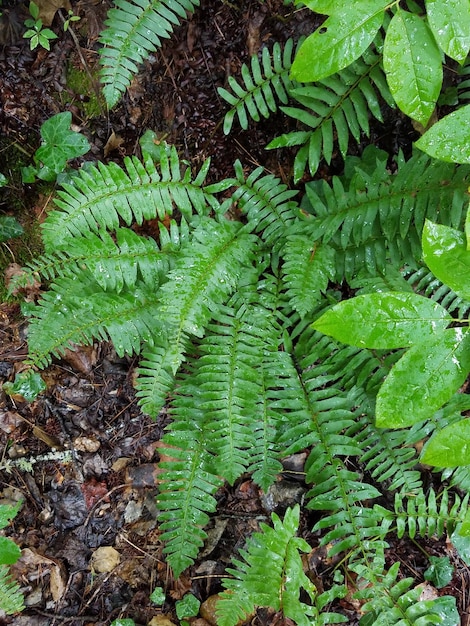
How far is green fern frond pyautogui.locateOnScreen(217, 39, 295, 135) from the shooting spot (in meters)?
3.23

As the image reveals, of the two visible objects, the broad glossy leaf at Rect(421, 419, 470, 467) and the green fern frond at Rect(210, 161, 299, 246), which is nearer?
the broad glossy leaf at Rect(421, 419, 470, 467)

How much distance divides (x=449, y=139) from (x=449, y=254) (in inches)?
21.5

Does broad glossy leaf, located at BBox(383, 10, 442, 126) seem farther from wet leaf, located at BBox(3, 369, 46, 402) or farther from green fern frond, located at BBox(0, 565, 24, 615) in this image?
green fern frond, located at BBox(0, 565, 24, 615)

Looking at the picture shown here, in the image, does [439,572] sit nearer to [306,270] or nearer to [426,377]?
[306,270]

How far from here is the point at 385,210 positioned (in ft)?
10.0

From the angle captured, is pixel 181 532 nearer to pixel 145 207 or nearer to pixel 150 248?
pixel 150 248

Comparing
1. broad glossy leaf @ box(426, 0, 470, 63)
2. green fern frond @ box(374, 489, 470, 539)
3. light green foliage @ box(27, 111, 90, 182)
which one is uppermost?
light green foliage @ box(27, 111, 90, 182)

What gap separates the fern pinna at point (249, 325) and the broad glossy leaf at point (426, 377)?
138cm

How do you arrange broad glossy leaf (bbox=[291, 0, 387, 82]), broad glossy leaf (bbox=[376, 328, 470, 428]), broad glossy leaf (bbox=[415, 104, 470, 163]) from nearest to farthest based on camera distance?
broad glossy leaf (bbox=[376, 328, 470, 428]), broad glossy leaf (bbox=[415, 104, 470, 163]), broad glossy leaf (bbox=[291, 0, 387, 82])

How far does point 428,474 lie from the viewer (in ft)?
11.5

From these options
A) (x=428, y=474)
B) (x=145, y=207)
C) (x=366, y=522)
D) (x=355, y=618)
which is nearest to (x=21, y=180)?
(x=145, y=207)

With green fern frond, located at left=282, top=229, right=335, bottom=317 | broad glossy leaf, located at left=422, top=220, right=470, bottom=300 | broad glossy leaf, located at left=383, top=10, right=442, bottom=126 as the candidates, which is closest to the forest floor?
green fern frond, located at left=282, top=229, right=335, bottom=317

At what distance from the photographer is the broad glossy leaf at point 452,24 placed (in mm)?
1938

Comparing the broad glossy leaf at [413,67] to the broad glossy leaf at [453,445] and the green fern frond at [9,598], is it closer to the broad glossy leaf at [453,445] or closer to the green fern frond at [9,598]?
the broad glossy leaf at [453,445]
